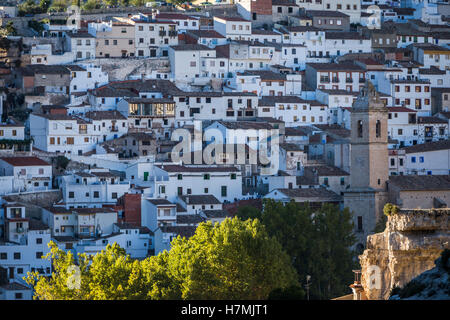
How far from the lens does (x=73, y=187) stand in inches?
2397

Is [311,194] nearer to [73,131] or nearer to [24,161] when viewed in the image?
[73,131]

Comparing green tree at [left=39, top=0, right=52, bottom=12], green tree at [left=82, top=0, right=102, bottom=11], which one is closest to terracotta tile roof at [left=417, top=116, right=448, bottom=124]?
green tree at [left=82, top=0, right=102, bottom=11]

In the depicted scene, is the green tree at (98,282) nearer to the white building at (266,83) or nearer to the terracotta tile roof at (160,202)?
the terracotta tile roof at (160,202)

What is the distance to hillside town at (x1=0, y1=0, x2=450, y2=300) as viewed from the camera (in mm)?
59969

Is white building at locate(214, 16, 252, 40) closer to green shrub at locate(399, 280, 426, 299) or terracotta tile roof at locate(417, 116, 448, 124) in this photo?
terracotta tile roof at locate(417, 116, 448, 124)

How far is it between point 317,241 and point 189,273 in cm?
1276

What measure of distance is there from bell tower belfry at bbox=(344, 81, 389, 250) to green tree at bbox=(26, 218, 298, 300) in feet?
41.2

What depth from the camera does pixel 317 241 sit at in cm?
5578

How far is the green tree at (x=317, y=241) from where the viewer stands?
177 feet

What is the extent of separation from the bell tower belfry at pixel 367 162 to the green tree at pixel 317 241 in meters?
1.77

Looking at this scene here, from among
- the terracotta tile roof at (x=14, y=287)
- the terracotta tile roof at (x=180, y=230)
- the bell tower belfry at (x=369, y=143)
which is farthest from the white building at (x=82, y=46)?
the terracotta tile roof at (x=14, y=287)

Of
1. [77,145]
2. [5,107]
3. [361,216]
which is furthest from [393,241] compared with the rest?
[5,107]
